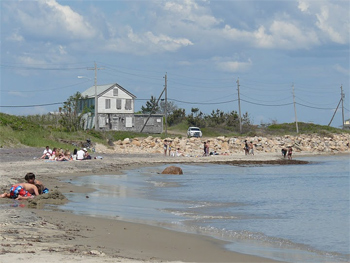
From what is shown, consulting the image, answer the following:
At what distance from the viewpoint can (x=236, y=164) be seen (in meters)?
39.6

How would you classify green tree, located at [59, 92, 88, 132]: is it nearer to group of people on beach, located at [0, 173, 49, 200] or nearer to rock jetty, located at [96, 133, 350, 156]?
rock jetty, located at [96, 133, 350, 156]

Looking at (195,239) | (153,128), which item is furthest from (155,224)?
(153,128)

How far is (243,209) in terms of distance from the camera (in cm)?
1638

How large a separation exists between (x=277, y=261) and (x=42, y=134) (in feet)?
116

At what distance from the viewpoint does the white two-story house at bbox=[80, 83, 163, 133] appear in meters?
66.9

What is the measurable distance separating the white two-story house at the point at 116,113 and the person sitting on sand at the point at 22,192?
171 ft

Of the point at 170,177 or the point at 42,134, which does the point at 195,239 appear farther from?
the point at 42,134

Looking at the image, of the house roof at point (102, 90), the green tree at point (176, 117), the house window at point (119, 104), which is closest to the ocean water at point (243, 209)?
the house roof at point (102, 90)

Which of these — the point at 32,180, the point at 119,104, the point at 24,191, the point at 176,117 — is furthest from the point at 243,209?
the point at 176,117

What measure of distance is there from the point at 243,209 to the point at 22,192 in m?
6.71

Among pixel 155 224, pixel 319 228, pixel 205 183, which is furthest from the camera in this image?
pixel 205 183

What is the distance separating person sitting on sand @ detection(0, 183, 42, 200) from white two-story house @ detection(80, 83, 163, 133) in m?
52.1

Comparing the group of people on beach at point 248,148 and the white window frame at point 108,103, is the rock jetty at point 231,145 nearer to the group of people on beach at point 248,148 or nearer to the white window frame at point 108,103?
the group of people on beach at point 248,148

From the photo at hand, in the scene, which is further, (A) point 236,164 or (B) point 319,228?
(A) point 236,164
